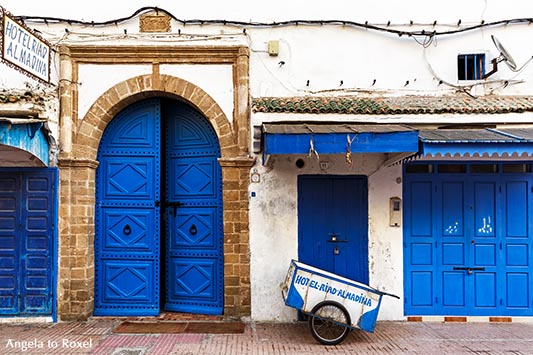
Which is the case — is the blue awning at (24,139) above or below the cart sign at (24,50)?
below

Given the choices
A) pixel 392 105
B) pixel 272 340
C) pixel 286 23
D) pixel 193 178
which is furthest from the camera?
pixel 193 178

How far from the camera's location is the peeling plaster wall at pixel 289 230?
6918mm

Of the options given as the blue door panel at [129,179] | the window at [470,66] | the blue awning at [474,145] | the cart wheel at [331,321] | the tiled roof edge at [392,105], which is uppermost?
the window at [470,66]

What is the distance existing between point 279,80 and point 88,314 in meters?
4.93

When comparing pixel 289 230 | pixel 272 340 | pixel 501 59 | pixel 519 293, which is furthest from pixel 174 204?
pixel 501 59

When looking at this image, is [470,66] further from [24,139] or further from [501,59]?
[24,139]

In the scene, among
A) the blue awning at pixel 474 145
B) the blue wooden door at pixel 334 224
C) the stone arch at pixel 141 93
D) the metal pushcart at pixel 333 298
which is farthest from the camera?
the stone arch at pixel 141 93

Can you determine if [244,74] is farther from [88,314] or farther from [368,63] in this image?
[88,314]

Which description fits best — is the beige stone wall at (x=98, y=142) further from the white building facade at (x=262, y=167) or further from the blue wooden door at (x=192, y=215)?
the blue wooden door at (x=192, y=215)

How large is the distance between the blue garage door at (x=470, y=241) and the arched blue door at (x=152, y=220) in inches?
128

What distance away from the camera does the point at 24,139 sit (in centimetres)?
A: 610

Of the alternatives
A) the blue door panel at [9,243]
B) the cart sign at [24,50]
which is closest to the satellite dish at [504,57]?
the cart sign at [24,50]

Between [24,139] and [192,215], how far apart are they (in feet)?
9.06

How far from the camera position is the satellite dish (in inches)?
282
